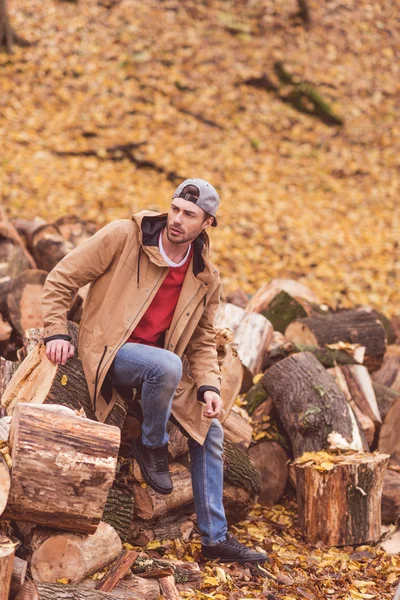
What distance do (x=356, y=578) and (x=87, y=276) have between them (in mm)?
2441

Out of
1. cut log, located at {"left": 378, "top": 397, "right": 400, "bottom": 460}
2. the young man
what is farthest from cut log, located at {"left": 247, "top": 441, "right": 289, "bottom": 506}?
the young man

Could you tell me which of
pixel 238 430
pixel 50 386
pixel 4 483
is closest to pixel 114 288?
pixel 50 386

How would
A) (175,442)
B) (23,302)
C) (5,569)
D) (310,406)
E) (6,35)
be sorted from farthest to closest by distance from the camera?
(6,35) < (23,302) < (310,406) < (175,442) < (5,569)

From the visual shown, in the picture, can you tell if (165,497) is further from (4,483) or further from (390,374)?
(390,374)

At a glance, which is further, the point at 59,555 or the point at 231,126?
the point at 231,126

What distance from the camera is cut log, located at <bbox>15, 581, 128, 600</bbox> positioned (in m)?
2.85

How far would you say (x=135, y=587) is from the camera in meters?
3.37

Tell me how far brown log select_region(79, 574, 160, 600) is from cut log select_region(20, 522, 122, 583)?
0.09 meters

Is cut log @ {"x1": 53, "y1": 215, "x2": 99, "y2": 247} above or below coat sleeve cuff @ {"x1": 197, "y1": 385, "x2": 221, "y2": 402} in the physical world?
below

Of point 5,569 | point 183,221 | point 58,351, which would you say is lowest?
point 5,569

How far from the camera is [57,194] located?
33.6 feet

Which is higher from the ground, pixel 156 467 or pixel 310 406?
pixel 156 467

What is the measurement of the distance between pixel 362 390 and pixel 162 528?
232 centimetres

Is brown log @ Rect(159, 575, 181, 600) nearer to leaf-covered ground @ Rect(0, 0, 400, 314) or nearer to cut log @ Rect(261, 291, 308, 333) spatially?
cut log @ Rect(261, 291, 308, 333)
